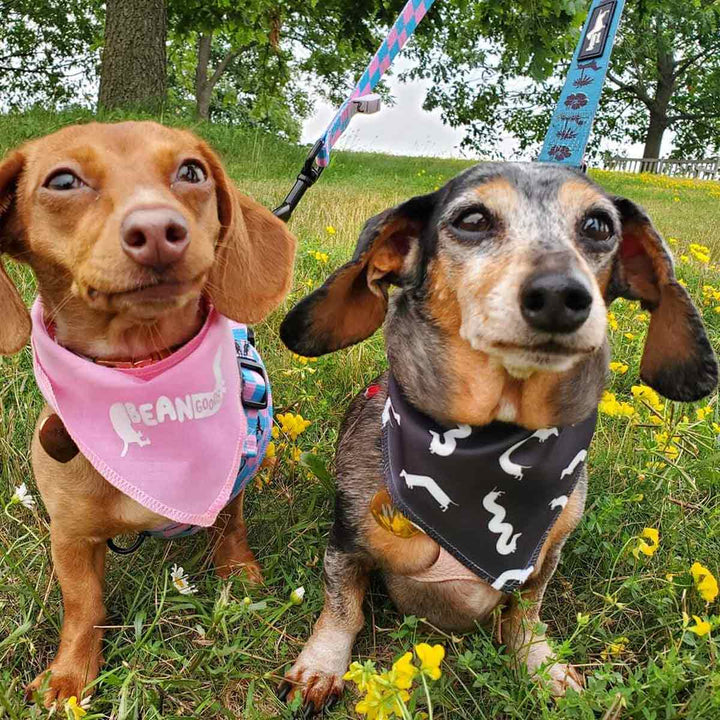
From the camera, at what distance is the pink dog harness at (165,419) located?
1963mm

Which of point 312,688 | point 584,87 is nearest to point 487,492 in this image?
point 312,688

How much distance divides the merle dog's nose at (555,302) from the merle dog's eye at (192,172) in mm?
1075

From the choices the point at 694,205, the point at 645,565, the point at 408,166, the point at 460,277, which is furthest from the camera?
the point at 408,166

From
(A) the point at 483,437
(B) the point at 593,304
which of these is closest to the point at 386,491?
(A) the point at 483,437

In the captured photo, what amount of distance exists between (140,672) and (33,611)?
48 cm

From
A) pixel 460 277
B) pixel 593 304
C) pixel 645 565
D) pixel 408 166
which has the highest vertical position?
pixel 593 304

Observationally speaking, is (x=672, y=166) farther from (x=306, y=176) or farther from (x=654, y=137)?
(x=306, y=176)

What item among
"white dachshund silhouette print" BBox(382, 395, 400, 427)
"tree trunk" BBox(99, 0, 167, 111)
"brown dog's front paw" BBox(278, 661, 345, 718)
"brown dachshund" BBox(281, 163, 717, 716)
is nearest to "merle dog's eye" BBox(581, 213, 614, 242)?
"brown dachshund" BBox(281, 163, 717, 716)

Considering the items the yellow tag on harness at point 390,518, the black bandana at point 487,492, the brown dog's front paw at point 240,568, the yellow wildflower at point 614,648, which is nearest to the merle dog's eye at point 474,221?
the black bandana at point 487,492

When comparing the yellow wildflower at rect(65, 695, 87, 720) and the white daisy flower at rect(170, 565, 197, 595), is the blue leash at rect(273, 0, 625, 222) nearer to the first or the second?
the white daisy flower at rect(170, 565, 197, 595)

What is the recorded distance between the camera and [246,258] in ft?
7.14

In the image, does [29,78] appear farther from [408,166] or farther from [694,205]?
[694,205]

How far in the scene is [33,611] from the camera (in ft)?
7.12

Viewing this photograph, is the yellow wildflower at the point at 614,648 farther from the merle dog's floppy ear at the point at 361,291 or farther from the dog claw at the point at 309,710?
the merle dog's floppy ear at the point at 361,291
